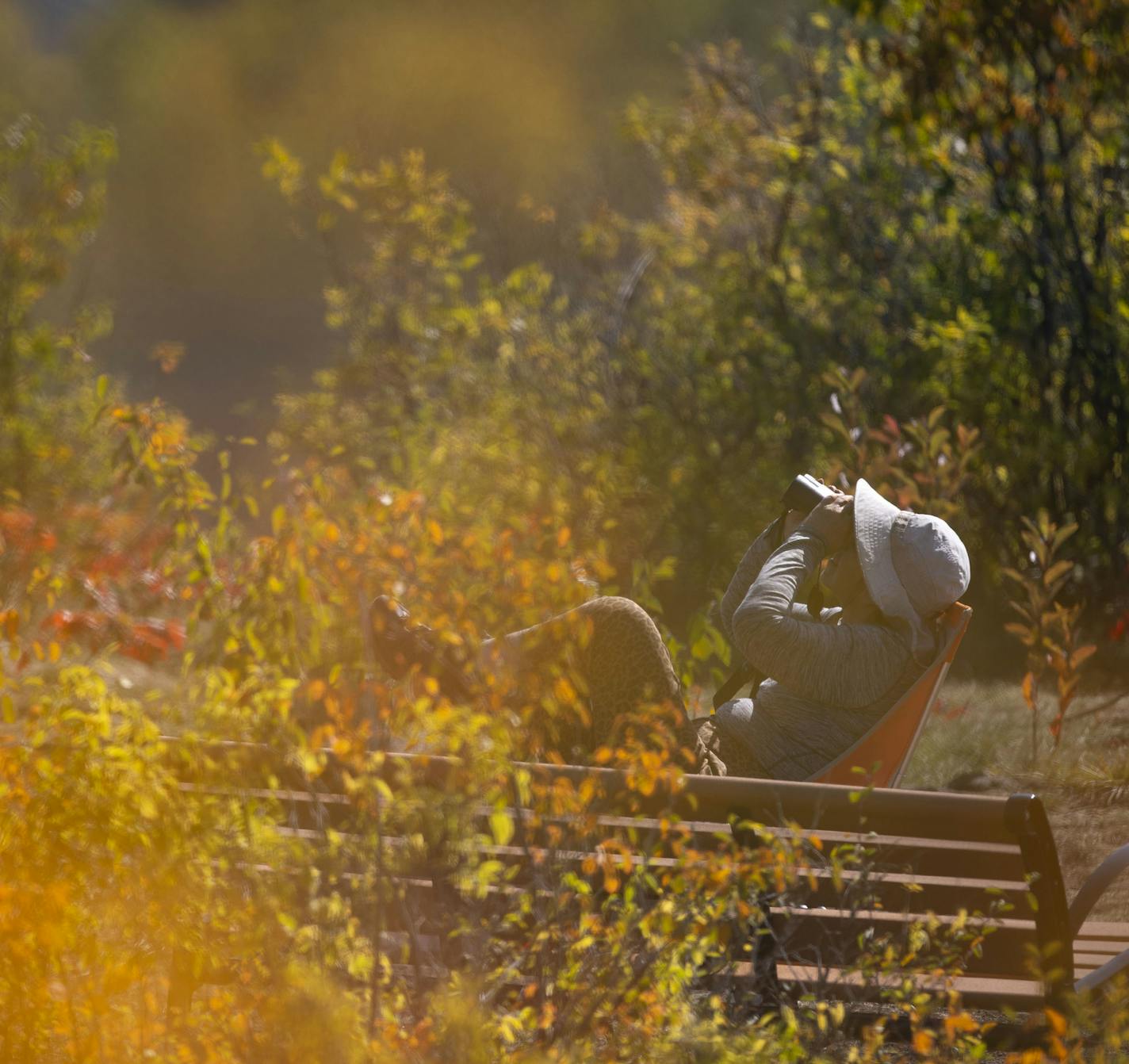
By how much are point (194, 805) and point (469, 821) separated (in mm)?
502

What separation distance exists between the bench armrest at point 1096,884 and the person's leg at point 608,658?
901 millimetres

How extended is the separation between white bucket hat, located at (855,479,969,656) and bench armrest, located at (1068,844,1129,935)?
651 mm

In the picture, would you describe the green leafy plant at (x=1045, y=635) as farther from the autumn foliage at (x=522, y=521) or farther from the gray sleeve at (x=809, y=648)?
the gray sleeve at (x=809, y=648)

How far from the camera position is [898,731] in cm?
311

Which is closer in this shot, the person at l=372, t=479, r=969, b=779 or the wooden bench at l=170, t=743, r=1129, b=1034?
the wooden bench at l=170, t=743, r=1129, b=1034

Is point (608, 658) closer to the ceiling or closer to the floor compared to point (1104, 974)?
closer to the ceiling

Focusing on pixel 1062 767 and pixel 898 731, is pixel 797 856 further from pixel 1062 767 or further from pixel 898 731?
pixel 1062 767

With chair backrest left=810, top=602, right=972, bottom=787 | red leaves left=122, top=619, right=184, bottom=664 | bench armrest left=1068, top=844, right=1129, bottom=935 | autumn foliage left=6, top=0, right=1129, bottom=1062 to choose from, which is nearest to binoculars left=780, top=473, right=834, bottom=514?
chair backrest left=810, top=602, right=972, bottom=787

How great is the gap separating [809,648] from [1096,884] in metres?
0.78

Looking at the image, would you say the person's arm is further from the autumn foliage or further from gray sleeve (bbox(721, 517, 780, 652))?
the autumn foliage

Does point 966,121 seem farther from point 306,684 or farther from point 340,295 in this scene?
point 340,295

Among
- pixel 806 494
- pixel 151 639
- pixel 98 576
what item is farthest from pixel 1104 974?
pixel 98 576

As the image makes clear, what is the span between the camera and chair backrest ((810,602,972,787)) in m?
3.05

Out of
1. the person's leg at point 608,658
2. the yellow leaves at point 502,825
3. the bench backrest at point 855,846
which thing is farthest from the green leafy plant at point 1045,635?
the yellow leaves at point 502,825
